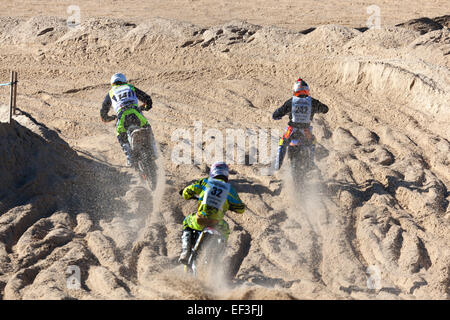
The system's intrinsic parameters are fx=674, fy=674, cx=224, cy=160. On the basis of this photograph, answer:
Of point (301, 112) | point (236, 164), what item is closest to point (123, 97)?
point (236, 164)

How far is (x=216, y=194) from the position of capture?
848 cm

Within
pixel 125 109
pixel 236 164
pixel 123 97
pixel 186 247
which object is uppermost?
pixel 123 97

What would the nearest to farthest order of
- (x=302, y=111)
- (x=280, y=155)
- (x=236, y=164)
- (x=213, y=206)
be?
(x=213, y=206), (x=302, y=111), (x=280, y=155), (x=236, y=164)

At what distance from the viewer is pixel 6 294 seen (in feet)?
26.7

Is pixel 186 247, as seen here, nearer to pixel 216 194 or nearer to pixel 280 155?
pixel 216 194

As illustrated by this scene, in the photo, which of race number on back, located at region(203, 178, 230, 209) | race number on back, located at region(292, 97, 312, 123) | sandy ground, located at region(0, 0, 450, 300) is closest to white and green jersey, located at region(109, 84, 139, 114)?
sandy ground, located at region(0, 0, 450, 300)

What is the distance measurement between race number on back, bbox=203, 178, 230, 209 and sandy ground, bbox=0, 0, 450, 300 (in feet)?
3.28

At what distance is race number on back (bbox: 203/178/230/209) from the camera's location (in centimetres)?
847

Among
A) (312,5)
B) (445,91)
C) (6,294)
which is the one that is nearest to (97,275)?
(6,294)

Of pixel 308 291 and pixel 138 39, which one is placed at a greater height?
pixel 138 39

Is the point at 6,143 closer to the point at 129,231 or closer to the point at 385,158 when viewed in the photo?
the point at 129,231

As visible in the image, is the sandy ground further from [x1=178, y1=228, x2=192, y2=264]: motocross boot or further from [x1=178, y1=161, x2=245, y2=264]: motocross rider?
[x1=178, y1=161, x2=245, y2=264]: motocross rider

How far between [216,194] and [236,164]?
4168 mm

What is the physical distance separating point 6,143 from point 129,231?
8.60 ft
